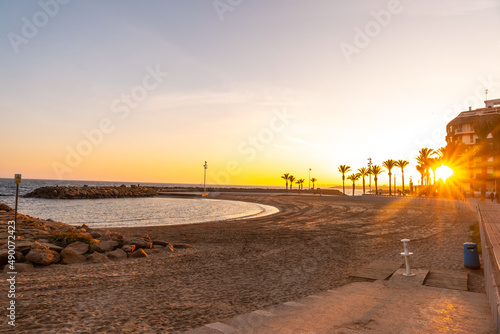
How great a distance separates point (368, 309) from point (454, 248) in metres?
10.0

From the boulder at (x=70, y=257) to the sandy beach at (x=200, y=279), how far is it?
0.57 metres

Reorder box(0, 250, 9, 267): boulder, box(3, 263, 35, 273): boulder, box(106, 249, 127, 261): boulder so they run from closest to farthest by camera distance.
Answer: box(3, 263, 35, 273): boulder → box(0, 250, 9, 267): boulder → box(106, 249, 127, 261): boulder

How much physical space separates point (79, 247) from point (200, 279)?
18.9ft

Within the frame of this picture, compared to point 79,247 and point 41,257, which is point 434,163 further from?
point 41,257

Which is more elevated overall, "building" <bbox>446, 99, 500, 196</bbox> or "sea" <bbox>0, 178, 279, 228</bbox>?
"building" <bbox>446, 99, 500, 196</bbox>

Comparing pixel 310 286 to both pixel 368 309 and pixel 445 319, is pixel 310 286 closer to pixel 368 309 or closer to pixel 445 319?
pixel 368 309

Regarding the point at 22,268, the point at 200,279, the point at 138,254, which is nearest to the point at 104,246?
the point at 138,254

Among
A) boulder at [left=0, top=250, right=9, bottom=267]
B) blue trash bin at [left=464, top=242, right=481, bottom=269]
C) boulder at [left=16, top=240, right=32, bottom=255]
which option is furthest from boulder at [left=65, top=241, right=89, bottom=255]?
blue trash bin at [left=464, top=242, right=481, bottom=269]

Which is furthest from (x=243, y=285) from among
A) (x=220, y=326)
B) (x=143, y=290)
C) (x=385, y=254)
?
(x=385, y=254)

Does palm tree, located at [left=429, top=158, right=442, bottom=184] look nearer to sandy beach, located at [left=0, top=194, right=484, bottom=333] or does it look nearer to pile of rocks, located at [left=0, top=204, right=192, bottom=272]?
sandy beach, located at [left=0, top=194, right=484, bottom=333]

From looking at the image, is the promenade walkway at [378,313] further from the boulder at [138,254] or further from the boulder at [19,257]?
the boulder at [19,257]

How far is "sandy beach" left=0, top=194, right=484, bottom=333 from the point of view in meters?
6.09

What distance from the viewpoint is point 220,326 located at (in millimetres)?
5449

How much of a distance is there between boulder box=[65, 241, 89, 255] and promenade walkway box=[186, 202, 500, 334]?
8310mm
